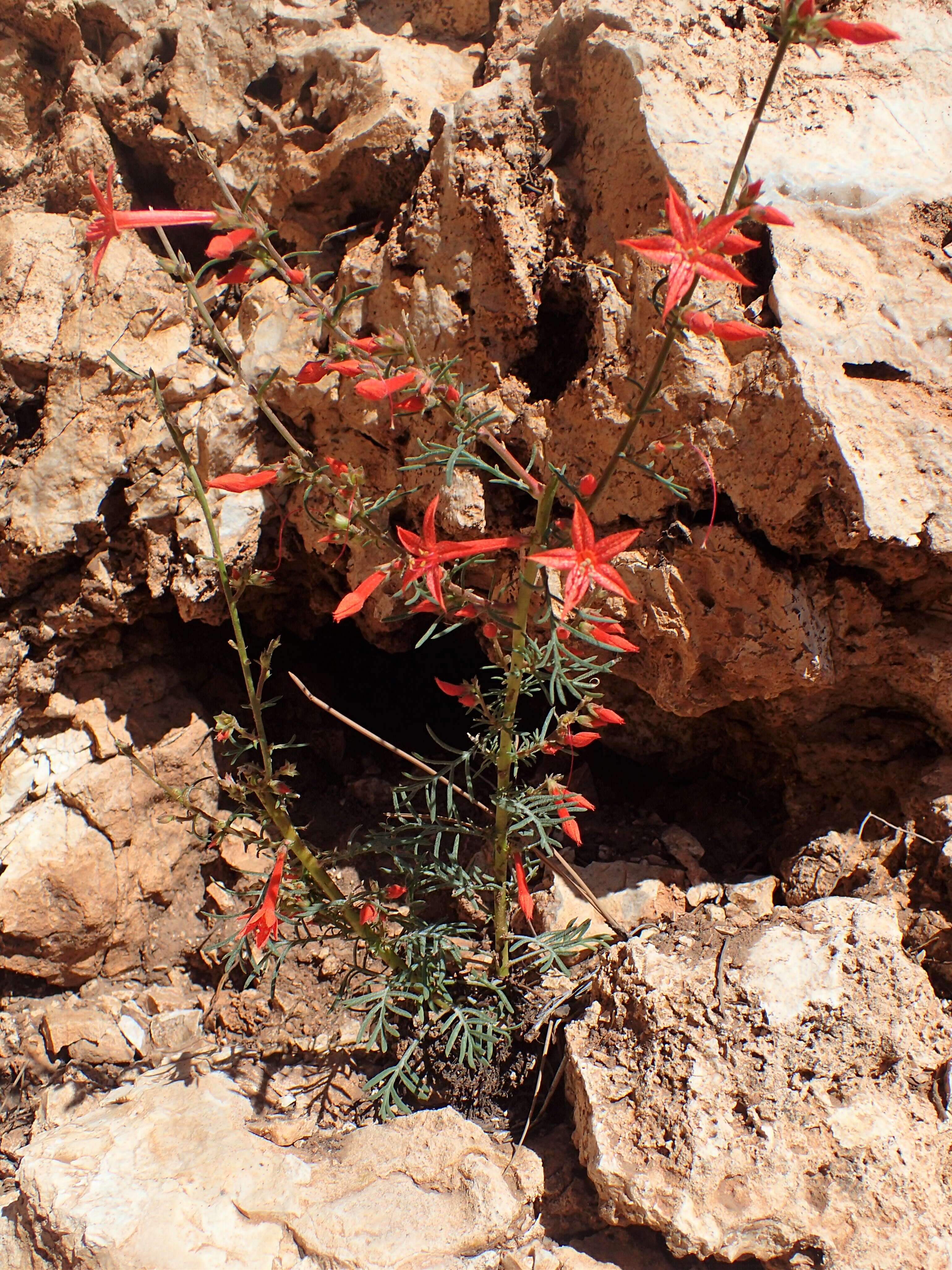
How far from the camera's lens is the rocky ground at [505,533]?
1.98 metres

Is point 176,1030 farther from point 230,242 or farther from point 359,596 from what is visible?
point 230,242

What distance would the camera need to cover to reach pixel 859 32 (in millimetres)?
1302

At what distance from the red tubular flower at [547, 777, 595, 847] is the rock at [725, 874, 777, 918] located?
0.69 meters

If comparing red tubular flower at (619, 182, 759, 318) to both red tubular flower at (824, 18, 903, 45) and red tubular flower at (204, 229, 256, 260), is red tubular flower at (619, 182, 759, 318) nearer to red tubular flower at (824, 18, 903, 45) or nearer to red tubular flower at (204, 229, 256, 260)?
red tubular flower at (824, 18, 903, 45)

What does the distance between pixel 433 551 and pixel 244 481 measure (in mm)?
483

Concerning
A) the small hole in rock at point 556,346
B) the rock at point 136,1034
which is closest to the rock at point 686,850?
the small hole in rock at point 556,346

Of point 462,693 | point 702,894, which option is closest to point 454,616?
point 462,693

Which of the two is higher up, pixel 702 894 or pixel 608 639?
pixel 608 639

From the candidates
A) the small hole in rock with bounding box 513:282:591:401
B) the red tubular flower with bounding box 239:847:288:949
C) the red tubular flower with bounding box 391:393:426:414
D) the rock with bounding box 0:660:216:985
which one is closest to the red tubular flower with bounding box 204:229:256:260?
the red tubular flower with bounding box 391:393:426:414

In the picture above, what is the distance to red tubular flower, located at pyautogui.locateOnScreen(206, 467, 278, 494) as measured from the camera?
5.88 ft

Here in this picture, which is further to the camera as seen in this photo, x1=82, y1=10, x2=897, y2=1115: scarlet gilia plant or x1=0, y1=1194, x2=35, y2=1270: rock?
x1=0, y1=1194, x2=35, y2=1270: rock

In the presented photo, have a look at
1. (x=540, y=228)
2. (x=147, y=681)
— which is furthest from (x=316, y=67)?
(x=147, y=681)

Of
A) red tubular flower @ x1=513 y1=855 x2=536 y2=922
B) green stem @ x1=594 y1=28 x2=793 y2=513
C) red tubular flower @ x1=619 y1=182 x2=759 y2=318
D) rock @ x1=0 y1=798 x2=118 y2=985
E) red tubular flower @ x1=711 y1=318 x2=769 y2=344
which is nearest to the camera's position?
green stem @ x1=594 y1=28 x2=793 y2=513

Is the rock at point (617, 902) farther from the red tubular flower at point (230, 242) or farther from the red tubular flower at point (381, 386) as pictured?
the red tubular flower at point (230, 242)
